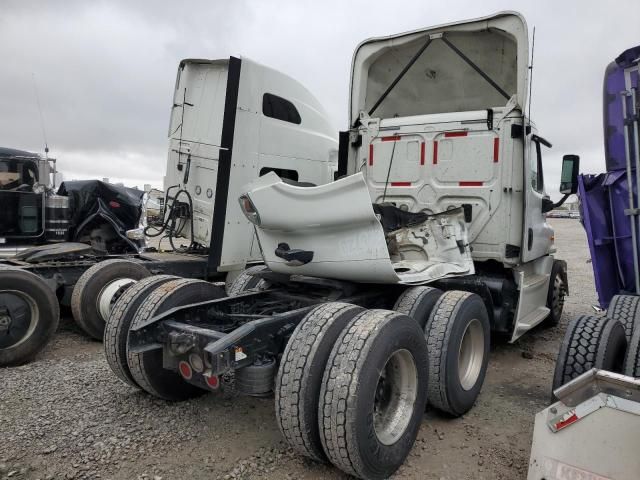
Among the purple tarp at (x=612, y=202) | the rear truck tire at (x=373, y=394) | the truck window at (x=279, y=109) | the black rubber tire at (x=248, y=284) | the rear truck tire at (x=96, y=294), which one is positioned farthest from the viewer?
the truck window at (x=279, y=109)

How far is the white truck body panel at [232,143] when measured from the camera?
17.4 ft

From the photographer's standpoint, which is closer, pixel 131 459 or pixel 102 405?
pixel 131 459

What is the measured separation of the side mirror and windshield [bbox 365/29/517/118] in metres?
1.07

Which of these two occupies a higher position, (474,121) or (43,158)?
(474,121)

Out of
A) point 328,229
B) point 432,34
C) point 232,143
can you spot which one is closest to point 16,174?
point 232,143

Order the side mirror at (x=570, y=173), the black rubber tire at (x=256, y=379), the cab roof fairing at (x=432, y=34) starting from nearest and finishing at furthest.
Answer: the black rubber tire at (x=256, y=379) → the cab roof fairing at (x=432, y=34) → the side mirror at (x=570, y=173)

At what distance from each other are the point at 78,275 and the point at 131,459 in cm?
341

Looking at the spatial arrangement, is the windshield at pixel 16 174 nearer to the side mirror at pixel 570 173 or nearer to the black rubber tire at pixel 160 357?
the black rubber tire at pixel 160 357

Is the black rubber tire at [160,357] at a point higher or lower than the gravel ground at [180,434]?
higher

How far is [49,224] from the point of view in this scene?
6.55 meters

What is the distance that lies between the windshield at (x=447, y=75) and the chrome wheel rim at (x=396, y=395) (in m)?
3.80

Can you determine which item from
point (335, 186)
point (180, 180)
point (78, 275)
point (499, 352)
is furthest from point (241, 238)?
point (499, 352)

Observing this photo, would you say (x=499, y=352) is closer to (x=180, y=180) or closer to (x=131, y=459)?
(x=131, y=459)

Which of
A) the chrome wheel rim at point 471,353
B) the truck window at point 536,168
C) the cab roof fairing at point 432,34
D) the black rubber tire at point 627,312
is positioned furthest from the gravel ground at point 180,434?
the cab roof fairing at point 432,34
